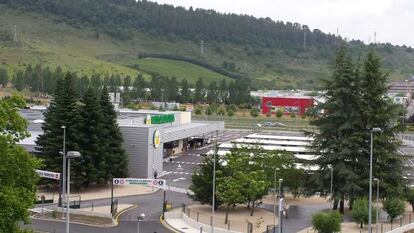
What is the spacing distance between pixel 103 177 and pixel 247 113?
311 feet

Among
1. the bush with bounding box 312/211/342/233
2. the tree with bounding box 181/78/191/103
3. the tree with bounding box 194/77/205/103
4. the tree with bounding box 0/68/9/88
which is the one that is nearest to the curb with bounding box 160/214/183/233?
the bush with bounding box 312/211/342/233

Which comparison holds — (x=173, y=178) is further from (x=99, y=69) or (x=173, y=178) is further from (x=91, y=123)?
(x=99, y=69)

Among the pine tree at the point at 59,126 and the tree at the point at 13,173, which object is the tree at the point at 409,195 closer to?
the pine tree at the point at 59,126

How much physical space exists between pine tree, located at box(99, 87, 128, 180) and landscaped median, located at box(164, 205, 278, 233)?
987cm

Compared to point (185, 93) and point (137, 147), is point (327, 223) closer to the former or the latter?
point (137, 147)

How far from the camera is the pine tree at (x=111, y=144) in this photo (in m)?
54.6

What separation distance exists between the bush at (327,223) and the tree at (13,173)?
18.9 m

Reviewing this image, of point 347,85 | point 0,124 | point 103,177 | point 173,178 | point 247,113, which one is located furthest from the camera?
point 247,113

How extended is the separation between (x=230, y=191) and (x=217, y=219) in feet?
6.90

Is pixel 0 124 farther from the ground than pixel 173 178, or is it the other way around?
pixel 0 124

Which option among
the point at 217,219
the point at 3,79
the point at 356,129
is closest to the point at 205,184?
the point at 217,219

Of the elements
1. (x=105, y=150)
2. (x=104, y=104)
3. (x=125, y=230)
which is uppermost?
(x=104, y=104)

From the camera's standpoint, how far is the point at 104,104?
56844mm

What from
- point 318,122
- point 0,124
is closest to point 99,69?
point 318,122
